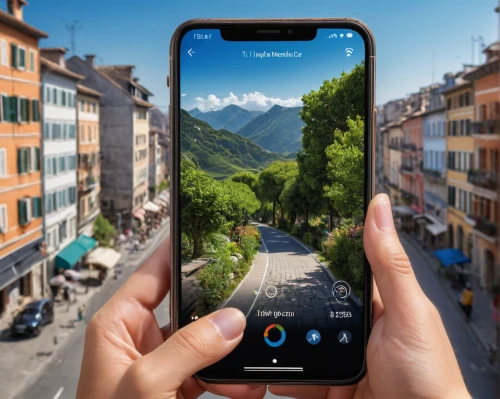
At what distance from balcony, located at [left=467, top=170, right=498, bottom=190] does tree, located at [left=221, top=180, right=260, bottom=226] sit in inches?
Answer: 150

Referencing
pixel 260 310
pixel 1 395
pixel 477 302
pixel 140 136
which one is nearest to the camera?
pixel 260 310

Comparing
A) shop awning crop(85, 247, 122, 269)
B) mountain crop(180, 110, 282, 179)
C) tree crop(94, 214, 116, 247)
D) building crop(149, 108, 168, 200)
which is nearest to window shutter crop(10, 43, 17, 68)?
building crop(149, 108, 168, 200)

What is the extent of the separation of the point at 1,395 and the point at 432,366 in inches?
106

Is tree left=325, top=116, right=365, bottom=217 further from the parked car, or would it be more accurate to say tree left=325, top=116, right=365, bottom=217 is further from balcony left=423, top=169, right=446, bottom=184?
balcony left=423, top=169, right=446, bottom=184

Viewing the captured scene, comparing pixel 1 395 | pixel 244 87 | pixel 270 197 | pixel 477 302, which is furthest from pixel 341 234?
pixel 477 302

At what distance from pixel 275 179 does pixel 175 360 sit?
30 cm

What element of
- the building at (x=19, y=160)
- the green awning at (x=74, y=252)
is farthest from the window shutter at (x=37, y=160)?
the green awning at (x=74, y=252)

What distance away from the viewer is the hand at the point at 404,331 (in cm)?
59

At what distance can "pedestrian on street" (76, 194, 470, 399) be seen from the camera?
0.55 metres

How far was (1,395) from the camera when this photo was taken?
2799 millimetres

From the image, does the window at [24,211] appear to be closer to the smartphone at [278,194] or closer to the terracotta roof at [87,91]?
the terracotta roof at [87,91]

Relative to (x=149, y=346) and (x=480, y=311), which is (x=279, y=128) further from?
(x=480, y=311)

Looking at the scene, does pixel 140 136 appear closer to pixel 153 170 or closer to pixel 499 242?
pixel 153 170

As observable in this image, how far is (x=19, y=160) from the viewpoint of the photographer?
3.36m
